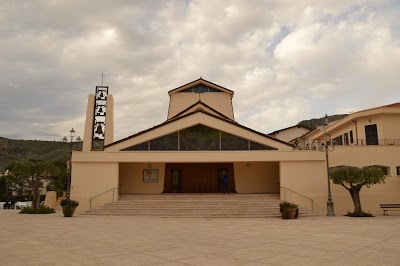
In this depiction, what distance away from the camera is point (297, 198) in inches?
946

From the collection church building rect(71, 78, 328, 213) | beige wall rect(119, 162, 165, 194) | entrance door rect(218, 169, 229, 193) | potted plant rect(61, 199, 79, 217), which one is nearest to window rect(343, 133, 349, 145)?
church building rect(71, 78, 328, 213)

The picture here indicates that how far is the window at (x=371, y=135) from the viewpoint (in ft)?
87.6

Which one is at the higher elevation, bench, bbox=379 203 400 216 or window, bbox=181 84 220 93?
window, bbox=181 84 220 93

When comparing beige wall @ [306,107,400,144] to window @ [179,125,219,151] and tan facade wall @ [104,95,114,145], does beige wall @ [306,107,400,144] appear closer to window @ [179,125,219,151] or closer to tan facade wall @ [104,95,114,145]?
window @ [179,125,219,151]

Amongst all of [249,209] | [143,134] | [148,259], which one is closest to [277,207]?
[249,209]

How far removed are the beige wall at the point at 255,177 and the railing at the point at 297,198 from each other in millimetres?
3164

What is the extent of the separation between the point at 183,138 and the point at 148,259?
17.7 meters

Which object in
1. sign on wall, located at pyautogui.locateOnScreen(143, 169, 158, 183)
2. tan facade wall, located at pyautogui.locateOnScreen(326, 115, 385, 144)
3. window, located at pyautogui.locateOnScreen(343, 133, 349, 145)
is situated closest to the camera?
tan facade wall, located at pyautogui.locateOnScreen(326, 115, 385, 144)

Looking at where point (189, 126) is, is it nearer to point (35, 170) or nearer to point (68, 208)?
point (68, 208)

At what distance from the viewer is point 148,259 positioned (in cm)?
802

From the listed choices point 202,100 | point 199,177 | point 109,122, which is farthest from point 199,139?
point 202,100

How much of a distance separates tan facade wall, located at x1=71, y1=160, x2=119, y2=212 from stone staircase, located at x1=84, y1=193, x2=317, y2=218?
1118mm

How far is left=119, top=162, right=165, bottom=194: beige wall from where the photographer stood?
2711 centimetres

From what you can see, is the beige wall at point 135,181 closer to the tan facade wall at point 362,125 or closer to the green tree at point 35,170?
the green tree at point 35,170
